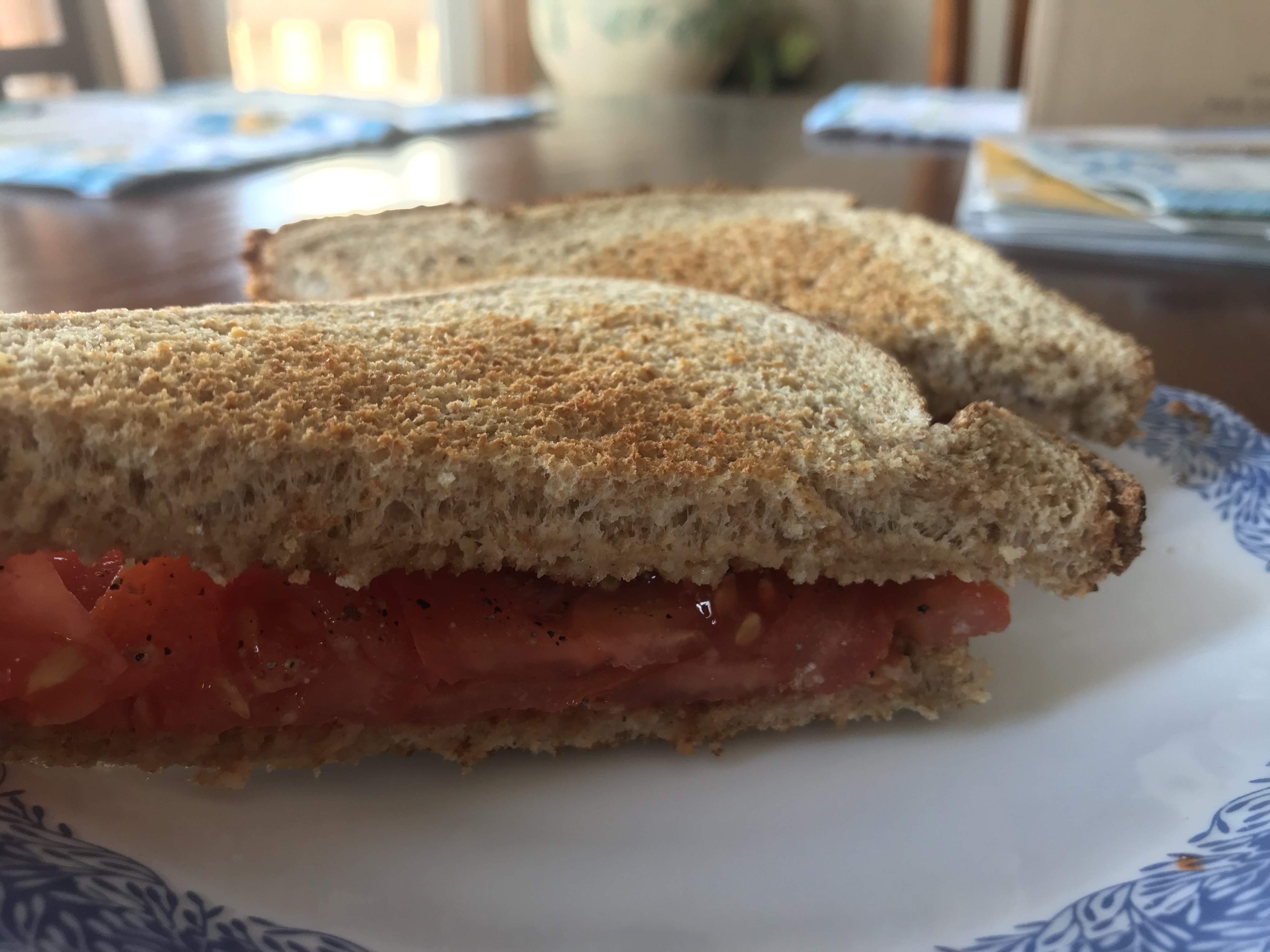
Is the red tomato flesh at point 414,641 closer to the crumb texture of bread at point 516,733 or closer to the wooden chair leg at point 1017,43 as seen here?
the crumb texture of bread at point 516,733

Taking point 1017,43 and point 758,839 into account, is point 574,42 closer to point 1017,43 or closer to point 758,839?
point 1017,43

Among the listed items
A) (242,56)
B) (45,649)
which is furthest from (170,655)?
(242,56)

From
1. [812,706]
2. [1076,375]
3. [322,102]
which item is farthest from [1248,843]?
[322,102]

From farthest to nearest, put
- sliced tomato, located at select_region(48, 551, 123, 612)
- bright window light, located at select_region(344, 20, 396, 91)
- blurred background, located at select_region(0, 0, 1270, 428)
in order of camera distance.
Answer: bright window light, located at select_region(344, 20, 396, 91), blurred background, located at select_region(0, 0, 1270, 428), sliced tomato, located at select_region(48, 551, 123, 612)

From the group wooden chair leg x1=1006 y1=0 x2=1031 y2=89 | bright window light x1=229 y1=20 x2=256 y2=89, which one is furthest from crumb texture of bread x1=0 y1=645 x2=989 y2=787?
bright window light x1=229 y1=20 x2=256 y2=89

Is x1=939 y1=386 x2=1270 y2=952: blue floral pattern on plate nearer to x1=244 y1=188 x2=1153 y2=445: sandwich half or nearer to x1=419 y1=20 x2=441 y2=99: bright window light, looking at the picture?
x1=244 y1=188 x2=1153 y2=445: sandwich half

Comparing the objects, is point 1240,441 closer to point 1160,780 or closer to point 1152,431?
point 1152,431

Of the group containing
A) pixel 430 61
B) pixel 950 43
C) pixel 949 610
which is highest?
pixel 950 43
